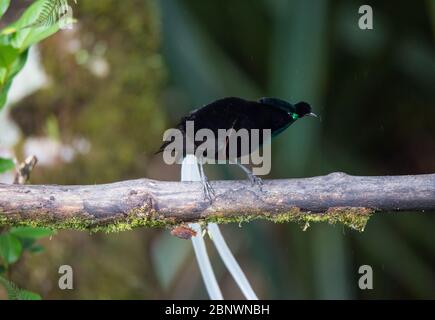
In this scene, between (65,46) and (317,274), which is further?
(317,274)

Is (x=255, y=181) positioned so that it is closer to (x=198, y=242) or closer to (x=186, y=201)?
(x=186, y=201)

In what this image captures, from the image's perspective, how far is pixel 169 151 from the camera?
194 centimetres

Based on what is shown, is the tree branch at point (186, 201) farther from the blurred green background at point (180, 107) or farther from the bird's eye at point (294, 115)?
the blurred green background at point (180, 107)

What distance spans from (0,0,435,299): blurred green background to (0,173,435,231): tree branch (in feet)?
3.94

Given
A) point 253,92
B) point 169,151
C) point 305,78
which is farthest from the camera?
point 253,92

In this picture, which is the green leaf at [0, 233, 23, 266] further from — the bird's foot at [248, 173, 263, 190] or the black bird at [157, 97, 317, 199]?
the bird's foot at [248, 173, 263, 190]

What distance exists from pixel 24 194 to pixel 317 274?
6.41 ft

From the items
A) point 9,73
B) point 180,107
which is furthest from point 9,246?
point 180,107

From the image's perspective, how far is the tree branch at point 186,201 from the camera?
168 cm

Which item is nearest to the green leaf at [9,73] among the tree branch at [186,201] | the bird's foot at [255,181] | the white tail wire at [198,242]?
the tree branch at [186,201]

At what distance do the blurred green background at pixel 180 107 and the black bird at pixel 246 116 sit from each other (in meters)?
1.11

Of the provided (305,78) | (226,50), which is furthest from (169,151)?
(226,50)

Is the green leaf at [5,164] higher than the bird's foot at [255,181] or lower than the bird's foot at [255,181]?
higher
